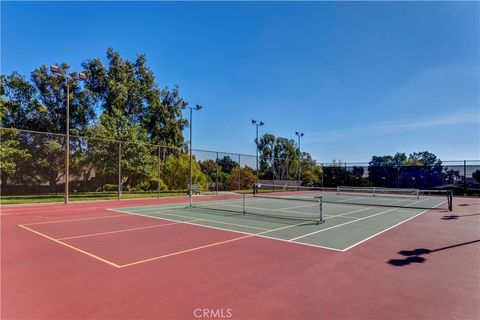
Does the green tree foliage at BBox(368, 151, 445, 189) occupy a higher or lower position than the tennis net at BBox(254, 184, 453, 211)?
higher

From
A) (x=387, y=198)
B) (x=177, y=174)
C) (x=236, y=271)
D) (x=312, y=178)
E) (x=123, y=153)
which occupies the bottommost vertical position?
(x=387, y=198)

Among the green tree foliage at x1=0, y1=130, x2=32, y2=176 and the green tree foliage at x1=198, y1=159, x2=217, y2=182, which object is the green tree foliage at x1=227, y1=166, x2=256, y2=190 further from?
the green tree foliage at x1=0, y1=130, x2=32, y2=176

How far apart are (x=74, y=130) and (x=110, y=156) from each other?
29.3ft

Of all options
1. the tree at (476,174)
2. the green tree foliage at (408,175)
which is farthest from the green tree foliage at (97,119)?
the tree at (476,174)

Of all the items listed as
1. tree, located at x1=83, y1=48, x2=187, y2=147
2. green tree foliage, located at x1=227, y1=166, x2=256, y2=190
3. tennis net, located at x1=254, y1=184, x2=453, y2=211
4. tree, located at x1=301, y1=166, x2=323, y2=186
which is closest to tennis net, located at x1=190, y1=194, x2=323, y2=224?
tennis net, located at x1=254, y1=184, x2=453, y2=211

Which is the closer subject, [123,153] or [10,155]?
[10,155]

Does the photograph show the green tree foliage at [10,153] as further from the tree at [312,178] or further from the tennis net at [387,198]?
the tree at [312,178]

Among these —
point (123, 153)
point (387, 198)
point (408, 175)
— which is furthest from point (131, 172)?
point (408, 175)

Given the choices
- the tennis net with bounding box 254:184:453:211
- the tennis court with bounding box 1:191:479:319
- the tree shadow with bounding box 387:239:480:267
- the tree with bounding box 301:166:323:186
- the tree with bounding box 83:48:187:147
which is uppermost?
the tree with bounding box 83:48:187:147

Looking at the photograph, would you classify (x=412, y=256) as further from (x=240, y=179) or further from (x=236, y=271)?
(x=240, y=179)

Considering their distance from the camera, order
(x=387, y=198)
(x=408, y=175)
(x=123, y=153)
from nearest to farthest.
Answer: (x=123, y=153) → (x=387, y=198) → (x=408, y=175)

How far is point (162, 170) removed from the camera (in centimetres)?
2602

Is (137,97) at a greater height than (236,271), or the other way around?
(137,97)

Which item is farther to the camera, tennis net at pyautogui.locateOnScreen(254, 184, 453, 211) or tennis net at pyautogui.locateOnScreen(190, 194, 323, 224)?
tennis net at pyautogui.locateOnScreen(254, 184, 453, 211)
